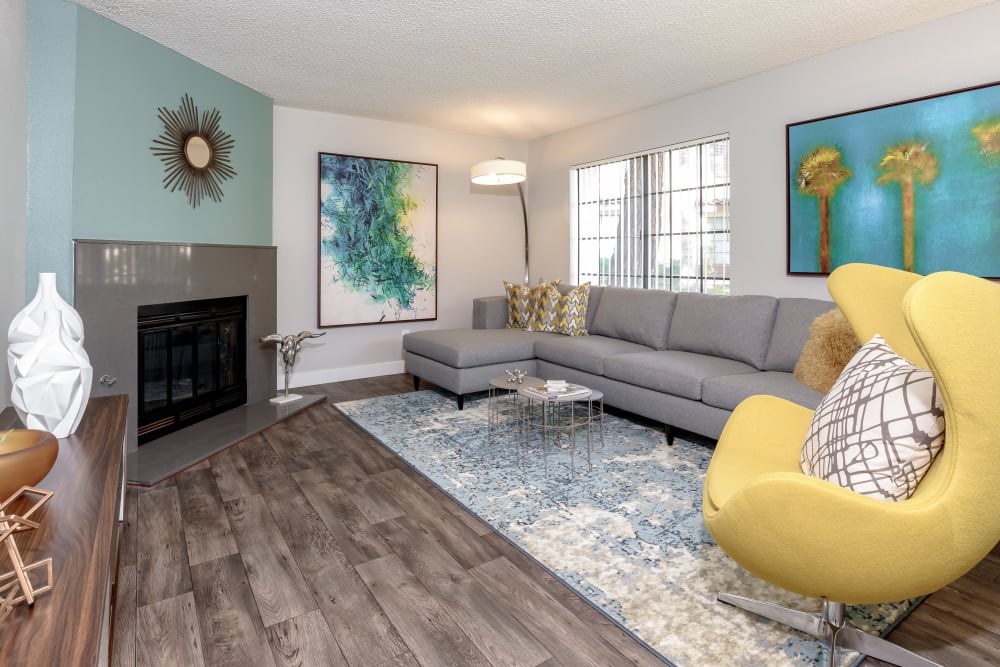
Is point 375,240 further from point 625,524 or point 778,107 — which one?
point 625,524

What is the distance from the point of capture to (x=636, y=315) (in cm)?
435

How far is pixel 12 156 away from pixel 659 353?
3631mm

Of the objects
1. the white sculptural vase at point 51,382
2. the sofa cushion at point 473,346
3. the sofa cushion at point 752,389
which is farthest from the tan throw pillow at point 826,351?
the white sculptural vase at point 51,382

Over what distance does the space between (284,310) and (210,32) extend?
88.0 inches

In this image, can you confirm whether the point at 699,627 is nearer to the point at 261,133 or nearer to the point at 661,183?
the point at 661,183

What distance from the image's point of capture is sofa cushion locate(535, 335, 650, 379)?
153 inches

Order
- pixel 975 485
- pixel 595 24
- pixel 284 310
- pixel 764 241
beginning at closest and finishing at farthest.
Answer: pixel 975 485
pixel 595 24
pixel 764 241
pixel 284 310

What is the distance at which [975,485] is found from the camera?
1190mm

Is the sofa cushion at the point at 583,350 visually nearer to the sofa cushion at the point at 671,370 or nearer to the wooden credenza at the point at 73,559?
the sofa cushion at the point at 671,370

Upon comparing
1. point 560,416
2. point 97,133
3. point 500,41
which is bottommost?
point 560,416

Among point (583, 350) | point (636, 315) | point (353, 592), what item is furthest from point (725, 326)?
point (353, 592)

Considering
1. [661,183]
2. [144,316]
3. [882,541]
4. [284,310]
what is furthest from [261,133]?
[882,541]

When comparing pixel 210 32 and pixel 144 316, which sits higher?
pixel 210 32

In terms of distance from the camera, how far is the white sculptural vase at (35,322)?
186cm
